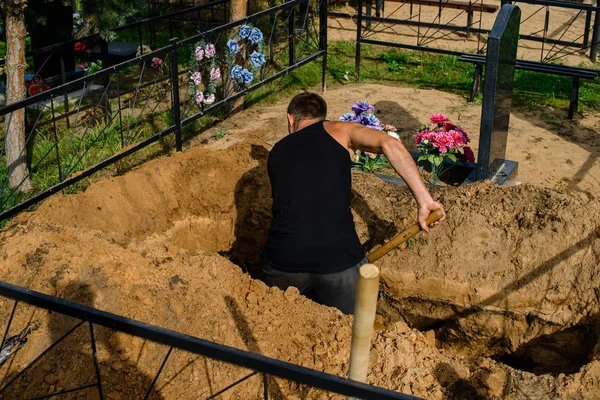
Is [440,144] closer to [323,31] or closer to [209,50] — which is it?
[209,50]

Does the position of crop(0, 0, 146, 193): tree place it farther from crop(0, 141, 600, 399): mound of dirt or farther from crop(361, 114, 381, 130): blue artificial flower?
crop(361, 114, 381, 130): blue artificial flower

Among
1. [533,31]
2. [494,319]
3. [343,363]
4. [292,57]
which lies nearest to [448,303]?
[494,319]

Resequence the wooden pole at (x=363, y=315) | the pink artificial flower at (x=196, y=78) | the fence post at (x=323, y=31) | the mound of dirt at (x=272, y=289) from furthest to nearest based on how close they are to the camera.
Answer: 1. the fence post at (x=323, y=31)
2. the pink artificial flower at (x=196, y=78)
3. the mound of dirt at (x=272, y=289)
4. the wooden pole at (x=363, y=315)

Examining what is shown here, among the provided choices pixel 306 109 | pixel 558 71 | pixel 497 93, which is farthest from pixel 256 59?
pixel 306 109

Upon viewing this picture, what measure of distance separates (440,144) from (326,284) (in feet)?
8.98

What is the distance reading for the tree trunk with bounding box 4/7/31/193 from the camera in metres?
6.86

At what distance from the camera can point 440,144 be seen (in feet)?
23.1

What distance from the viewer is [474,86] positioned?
382 inches

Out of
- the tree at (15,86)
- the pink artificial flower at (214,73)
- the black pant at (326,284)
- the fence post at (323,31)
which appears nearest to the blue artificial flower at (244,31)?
the pink artificial flower at (214,73)

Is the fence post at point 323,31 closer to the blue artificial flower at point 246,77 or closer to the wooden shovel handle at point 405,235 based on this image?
the blue artificial flower at point 246,77

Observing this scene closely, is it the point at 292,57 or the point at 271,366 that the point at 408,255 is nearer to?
the point at 271,366

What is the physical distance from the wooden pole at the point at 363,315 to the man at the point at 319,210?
2083 mm

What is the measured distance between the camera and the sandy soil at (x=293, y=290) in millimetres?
4004

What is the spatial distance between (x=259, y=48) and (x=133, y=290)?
5107mm
